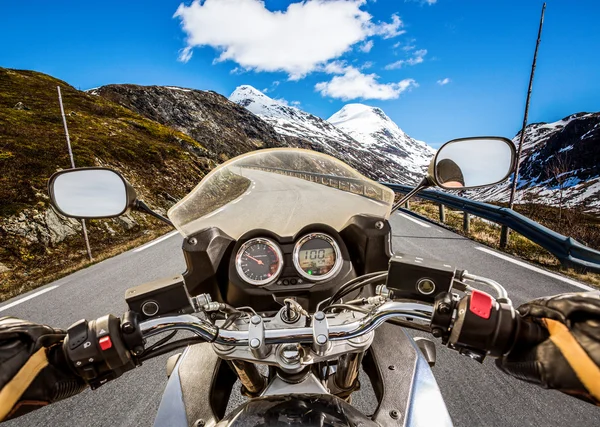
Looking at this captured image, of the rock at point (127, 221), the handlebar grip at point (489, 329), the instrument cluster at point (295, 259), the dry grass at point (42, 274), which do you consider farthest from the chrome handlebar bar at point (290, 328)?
the rock at point (127, 221)

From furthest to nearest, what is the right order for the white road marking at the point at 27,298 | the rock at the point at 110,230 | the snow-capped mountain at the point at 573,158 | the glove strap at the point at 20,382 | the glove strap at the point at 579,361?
the snow-capped mountain at the point at 573,158
the rock at the point at 110,230
the white road marking at the point at 27,298
the glove strap at the point at 20,382
the glove strap at the point at 579,361

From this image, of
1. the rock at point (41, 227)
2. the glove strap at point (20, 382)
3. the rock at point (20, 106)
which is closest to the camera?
the glove strap at point (20, 382)

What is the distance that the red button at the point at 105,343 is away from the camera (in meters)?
1.00

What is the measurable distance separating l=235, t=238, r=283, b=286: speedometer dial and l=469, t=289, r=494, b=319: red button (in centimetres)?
82

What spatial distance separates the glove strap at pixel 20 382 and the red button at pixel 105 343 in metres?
0.18

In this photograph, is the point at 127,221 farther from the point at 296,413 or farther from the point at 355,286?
the point at 296,413

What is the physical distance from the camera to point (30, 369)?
0.96 metres

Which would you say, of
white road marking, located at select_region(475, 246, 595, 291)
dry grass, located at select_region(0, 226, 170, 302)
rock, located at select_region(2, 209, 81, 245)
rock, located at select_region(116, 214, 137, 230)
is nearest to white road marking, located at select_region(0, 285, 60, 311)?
dry grass, located at select_region(0, 226, 170, 302)

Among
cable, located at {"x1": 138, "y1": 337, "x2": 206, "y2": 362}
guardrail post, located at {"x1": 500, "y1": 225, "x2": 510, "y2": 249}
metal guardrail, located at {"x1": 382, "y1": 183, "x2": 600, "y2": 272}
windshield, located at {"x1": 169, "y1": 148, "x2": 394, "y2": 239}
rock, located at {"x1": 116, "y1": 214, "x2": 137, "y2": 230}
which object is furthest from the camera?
rock, located at {"x1": 116, "y1": 214, "x2": 137, "y2": 230}

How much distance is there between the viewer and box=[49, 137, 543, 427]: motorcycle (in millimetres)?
1000

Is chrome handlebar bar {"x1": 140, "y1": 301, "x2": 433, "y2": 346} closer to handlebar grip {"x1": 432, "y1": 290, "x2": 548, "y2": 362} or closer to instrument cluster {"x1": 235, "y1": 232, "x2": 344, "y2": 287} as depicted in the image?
handlebar grip {"x1": 432, "y1": 290, "x2": 548, "y2": 362}

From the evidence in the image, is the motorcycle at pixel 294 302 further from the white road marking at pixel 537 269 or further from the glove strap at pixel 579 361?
the white road marking at pixel 537 269

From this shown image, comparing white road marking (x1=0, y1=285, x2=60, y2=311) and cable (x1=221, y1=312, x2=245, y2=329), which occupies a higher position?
cable (x1=221, y1=312, x2=245, y2=329)

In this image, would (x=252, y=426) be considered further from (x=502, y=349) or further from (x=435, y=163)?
(x=435, y=163)
